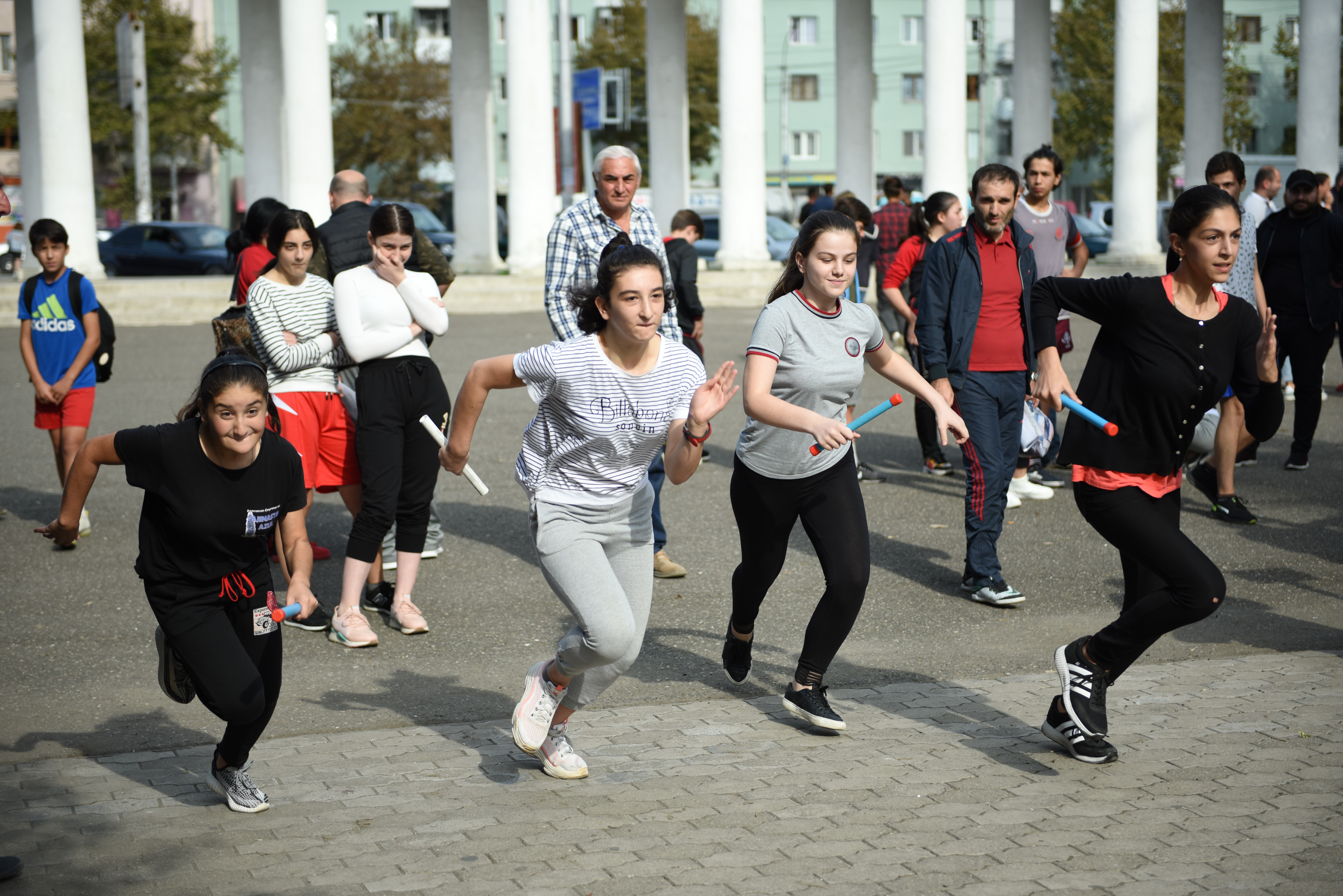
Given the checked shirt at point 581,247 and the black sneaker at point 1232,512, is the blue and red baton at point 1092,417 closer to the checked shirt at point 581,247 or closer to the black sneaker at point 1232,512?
the checked shirt at point 581,247

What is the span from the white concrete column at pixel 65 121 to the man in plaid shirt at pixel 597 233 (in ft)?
63.7

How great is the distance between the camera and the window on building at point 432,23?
67125 mm

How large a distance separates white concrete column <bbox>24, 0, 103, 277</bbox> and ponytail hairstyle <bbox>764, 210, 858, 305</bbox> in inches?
848

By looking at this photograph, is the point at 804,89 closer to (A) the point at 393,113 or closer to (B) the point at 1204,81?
(A) the point at 393,113

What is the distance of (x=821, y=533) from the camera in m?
5.01

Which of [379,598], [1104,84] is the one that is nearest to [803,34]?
[1104,84]

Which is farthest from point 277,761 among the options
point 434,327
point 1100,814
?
point 1100,814

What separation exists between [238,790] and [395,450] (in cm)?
235

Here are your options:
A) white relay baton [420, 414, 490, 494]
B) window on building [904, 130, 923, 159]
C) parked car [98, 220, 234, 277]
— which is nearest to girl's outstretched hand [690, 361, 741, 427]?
white relay baton [420, 414, 490, 494]

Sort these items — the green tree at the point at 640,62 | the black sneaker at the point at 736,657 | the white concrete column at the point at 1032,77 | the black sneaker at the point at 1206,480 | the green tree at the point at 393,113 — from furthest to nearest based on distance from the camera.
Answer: the green tree at the point at 640,62 < the green tree at the point at 393,113 < the white concrete column at the point at 1032,77 < the black sneaker at the point at 1206,480 < the black sneaker at the point at 736,657

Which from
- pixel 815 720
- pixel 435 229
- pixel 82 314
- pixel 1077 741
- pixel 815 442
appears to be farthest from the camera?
pixel 435 229

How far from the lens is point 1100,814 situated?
164 inches

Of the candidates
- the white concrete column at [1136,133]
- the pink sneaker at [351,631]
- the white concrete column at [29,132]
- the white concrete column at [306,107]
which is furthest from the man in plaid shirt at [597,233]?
the white concrete column at [29,132]

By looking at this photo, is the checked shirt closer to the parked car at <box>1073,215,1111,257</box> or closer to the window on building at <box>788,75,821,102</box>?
the parked car at <box>1073,215,1111,257</box>
